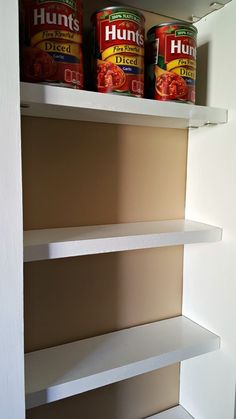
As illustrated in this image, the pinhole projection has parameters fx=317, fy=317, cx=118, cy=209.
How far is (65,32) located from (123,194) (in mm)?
433

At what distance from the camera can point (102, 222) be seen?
2.89 ft

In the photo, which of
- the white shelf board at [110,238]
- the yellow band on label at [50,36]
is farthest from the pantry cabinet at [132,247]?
the yellow band on label at [50,36]

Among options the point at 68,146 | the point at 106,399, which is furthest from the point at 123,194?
the point at 106,399

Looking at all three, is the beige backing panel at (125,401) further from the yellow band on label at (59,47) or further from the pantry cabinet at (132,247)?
the yellow band on label at (59,47)

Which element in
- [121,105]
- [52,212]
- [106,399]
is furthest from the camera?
[106,399]

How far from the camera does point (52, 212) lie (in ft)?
2.66

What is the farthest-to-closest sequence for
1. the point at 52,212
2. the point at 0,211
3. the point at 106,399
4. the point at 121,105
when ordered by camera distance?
the point at 106,399 < the point at 52,212 < the point at 121,105 < the point at 0,211

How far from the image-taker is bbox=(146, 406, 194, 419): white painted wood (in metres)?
1.02

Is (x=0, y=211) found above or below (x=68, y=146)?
below

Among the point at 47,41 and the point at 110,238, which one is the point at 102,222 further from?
the point at 47,41

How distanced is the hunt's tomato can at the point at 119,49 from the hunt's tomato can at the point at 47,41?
0.07m

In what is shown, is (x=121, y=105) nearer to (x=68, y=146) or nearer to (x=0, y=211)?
(x=68, y=146)

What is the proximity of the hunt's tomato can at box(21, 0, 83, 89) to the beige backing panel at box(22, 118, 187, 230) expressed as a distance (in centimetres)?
17

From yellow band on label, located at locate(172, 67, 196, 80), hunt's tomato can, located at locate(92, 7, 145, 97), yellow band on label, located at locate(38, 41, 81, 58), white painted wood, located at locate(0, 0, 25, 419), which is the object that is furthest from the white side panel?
white painted wood, located at locate(0, 0, 25, 419)
